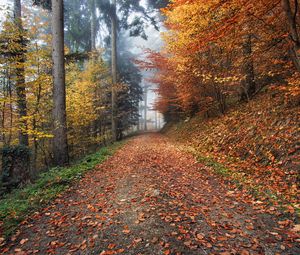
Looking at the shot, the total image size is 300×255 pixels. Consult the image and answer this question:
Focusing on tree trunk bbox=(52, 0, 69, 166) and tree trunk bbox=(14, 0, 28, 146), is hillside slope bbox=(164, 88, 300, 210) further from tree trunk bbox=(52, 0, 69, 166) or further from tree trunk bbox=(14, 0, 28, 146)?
tree trunk bbox=(14, 0, 28, 146)

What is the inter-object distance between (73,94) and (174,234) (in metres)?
10.3

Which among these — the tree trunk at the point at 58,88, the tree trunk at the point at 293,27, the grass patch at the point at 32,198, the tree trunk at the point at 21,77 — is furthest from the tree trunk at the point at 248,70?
the tree trunk at the point at 21,77

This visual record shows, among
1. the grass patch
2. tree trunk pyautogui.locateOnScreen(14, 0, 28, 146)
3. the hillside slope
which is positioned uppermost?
tree trunk pyautogui.locateOnScreen(14, 0, 28, 146)

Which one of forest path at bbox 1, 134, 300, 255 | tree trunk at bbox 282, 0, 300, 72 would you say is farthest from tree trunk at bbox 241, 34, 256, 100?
forest path at bbox 1, 134, 300, 255

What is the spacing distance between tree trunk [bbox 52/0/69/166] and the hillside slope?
5.41 meters

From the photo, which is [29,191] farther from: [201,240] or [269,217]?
[269,217]

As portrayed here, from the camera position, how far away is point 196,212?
3518 mm

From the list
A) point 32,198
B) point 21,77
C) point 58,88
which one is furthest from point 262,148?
point 21,77

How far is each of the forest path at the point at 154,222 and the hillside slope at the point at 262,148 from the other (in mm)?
806

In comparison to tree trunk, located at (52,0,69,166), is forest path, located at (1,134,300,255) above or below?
below

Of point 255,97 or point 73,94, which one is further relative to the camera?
point 73,94

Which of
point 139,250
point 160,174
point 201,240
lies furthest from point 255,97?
point 139,250

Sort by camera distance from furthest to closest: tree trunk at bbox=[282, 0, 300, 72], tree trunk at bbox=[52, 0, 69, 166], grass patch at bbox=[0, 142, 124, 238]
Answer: tree trunk at bbox=[52, 0, 69, 166] → tree trunk at bbox=[282, 0, 300, 72] → grass patch at bbox=[0, 142, 124, 238]

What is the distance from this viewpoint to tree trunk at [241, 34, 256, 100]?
24.0ft
